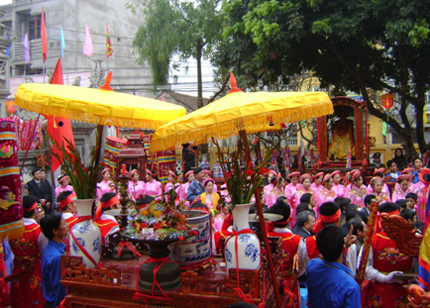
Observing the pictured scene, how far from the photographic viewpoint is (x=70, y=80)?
2398 centimetres

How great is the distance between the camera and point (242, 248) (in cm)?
308

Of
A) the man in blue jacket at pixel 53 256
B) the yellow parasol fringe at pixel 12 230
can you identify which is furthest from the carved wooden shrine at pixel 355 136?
the yellow parasol fringe at pixel 12 230

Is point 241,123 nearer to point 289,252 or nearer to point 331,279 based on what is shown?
point 331,279

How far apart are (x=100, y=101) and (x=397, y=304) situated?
3.53 m

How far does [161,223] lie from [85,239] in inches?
35.8

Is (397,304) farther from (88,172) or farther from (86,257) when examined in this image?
(88,172)

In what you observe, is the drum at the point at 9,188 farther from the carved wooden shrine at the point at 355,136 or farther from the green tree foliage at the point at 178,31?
the green tree foliage at the point at 178,31

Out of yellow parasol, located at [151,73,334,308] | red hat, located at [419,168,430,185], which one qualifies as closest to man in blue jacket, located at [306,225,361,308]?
yellow parasol, located at [151,73,334,308]

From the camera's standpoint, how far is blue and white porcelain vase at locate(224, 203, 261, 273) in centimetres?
306

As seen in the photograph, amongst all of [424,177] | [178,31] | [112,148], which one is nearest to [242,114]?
[424,177]

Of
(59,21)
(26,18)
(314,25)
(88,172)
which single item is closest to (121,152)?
(314,25)

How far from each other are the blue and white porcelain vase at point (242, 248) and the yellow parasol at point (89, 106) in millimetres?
1314

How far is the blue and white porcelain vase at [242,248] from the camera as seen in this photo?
3.06 metres

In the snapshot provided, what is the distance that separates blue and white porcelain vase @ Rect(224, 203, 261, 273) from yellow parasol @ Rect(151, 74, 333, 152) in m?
0.72
